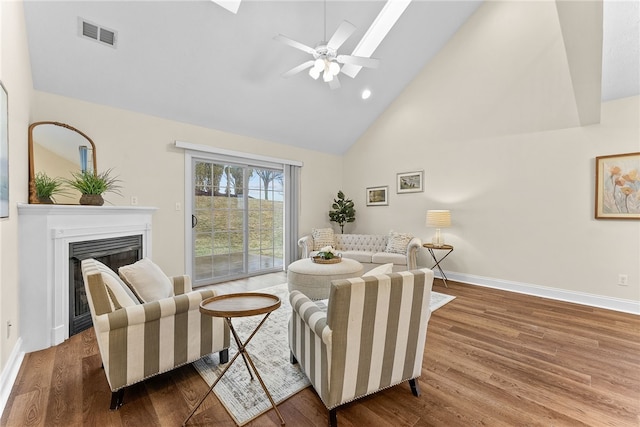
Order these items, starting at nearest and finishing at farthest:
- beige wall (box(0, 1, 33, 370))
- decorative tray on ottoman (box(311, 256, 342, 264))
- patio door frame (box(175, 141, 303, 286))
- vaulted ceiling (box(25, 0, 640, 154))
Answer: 1. beige wall (box(0, 1, 33, 370))
2. vaulted ceiling (box(25, 0, 640, 154))
3. decorative tray on ottoman (box(311, 256, 342, 264))
4. patio door frame (box(175, 141, 303, 286))

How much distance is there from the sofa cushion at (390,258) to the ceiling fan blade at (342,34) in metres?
3.23

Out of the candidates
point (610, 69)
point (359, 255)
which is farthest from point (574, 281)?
point (359, 255)

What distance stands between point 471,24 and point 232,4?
3835 millimetres

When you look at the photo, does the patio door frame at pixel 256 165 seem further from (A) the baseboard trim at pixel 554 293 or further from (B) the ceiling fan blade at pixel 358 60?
(A) the baseboard trim at pixel 554 293

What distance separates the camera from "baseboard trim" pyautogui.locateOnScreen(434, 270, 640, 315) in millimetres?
3340

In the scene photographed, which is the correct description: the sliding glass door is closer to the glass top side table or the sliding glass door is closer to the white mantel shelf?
the white mantel shelf

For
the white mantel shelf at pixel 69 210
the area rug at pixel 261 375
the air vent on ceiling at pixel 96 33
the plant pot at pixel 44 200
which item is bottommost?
the area rug at pixel 261 375

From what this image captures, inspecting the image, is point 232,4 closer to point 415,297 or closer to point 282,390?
point 415,297

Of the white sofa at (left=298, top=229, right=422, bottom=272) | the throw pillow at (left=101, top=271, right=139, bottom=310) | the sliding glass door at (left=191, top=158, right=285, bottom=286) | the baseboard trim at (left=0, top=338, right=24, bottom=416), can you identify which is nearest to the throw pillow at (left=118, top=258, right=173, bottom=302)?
the throw pillow at (left=101, top=271, right=139, bottom=310)

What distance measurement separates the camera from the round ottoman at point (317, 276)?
3.34 m

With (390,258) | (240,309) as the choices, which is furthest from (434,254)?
(240,309)

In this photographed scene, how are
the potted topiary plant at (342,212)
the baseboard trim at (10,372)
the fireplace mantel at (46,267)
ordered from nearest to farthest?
the baseboard trim at (10,372) < the fireplace mantel at (46,267) < the potted topiary plant at (342,212)

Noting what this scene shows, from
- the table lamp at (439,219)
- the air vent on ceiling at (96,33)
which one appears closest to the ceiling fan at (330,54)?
the air vent on ceiling at (96,33)

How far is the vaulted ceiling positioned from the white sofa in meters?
2.33
